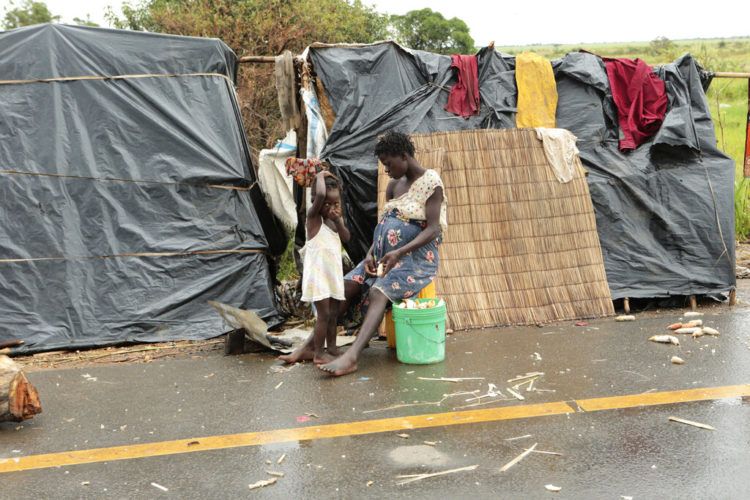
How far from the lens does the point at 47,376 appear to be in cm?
Result: 544

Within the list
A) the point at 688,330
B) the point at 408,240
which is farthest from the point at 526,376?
the point at 688,330

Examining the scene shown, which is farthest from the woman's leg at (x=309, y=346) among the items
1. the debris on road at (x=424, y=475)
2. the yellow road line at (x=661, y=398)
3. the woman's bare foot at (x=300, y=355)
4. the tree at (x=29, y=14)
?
the tree at (x=29, y=14)

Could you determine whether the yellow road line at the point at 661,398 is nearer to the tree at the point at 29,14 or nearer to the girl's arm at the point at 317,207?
the girl's arm at the point at 317,207

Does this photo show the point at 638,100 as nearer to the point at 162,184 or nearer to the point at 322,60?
the point at 322,60

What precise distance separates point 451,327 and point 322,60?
272cm

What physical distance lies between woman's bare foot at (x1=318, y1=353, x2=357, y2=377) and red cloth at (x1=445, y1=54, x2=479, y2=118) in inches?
114

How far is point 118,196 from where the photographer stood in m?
6.49

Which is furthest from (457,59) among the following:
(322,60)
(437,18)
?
(437,18)

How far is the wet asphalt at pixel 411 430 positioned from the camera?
140 inches

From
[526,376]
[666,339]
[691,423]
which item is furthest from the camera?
[666,339]

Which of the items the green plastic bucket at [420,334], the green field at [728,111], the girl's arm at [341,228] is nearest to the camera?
the green plastic bucket at [420,334]

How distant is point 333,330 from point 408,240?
868 millimetres

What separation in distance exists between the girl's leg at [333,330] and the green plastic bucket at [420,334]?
17.9 inches

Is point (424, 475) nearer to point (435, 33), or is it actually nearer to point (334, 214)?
point (334, 214)
